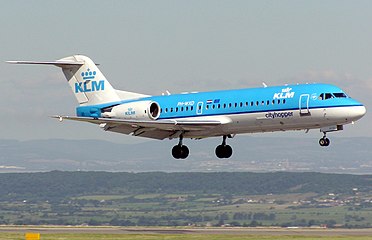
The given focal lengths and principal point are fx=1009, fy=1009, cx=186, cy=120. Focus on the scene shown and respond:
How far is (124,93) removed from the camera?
7719 cm

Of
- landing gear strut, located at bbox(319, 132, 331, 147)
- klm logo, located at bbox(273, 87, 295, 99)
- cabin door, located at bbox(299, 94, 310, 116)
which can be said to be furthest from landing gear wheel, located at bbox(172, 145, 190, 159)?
landing gear strut, located at bbox(319, 132, 331, 147)

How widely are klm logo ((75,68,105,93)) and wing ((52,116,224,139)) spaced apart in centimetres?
525

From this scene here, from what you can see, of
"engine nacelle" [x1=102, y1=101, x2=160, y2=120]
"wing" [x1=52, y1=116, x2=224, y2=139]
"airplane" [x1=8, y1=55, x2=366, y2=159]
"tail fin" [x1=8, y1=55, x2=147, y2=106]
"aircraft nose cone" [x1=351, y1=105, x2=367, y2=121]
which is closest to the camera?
"aircraft nose cone" [x1=351, y1=105, x2=367, y2=121]

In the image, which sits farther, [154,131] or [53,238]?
[53,238]

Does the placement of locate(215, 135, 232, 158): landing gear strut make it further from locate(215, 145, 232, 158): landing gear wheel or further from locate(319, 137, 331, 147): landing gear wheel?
locate(319, 137, 331, 147): landing gear wheel

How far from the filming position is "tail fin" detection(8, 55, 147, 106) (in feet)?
254

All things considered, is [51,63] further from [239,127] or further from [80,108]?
[239,127]

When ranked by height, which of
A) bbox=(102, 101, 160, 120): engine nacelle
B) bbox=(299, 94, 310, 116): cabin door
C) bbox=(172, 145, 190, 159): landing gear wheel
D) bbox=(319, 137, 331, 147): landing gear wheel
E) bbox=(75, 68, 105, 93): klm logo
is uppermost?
bbox=(75, 68, 105, 93): klm logo

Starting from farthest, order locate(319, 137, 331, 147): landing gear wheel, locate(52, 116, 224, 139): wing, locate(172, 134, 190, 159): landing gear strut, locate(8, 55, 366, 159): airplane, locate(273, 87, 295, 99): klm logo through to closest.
A: locate(172, 134, 190, 159): landing gear strut → locate(52, 116, 224, 139): wing → locate(273, 87, 295, 99): klm logo → locate(8, 55, 366, 159): airplane → locate(319, 137, 331, 147): landing gear wheel

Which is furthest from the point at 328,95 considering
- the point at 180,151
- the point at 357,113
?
the point at 180,151

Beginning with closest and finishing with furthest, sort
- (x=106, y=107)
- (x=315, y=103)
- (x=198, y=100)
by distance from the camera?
(x=315, y=103) → (x=198, y=100) → (x=106, y=107)

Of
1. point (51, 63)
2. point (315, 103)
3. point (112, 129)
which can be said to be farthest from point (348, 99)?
point (51, 63)

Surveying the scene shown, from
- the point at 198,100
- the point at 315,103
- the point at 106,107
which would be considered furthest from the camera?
the point at 106,107

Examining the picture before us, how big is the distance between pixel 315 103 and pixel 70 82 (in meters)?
22.4
